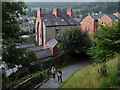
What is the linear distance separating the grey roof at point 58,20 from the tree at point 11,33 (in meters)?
17.1

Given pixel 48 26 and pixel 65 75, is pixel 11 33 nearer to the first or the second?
pixel 65 75

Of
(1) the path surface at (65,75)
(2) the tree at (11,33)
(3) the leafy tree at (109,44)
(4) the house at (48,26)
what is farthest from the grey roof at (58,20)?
(2) the tree at (11,33)

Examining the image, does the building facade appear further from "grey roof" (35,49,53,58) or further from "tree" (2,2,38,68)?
"tree" (2,2,38,68)

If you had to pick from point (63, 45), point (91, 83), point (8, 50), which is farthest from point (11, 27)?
Answer: point (63, 45)

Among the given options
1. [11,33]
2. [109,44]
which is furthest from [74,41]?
[11,33]

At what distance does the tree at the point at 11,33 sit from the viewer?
22.6ft

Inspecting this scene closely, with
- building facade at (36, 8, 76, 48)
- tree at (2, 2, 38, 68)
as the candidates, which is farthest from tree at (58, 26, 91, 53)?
tree at (2, 2, 38, 68)

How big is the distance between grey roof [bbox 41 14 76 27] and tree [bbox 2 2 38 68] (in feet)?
56.1

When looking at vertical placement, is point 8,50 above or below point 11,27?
below

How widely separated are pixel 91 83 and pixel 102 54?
441 cm

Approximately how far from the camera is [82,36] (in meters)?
19.6

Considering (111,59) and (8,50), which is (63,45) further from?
(8,50)

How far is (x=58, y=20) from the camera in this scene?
2692 cm

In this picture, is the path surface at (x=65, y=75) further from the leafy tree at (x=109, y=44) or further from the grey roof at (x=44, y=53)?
the leafy tree at (x=109, y=44)
